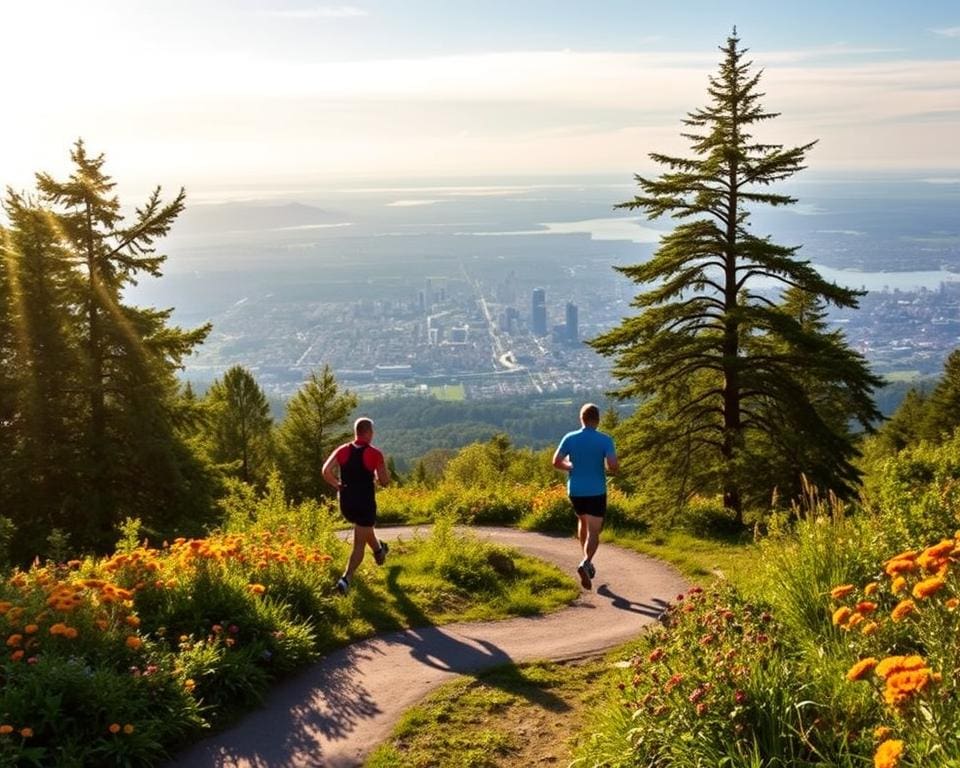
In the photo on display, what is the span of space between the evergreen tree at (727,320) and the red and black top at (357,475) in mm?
7734

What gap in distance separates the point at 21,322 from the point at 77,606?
499 inches

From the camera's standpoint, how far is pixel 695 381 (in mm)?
16656

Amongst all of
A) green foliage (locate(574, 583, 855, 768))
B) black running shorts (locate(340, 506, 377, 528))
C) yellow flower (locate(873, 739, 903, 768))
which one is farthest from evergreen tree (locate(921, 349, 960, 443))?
yellow flower (locate(873, 739, 903, 768))

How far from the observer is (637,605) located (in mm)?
9195

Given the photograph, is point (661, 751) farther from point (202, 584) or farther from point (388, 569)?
point (388, 569)

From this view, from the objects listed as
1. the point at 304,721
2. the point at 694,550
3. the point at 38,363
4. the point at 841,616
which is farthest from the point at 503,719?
the point at 38,363

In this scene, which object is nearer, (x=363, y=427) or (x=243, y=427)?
(x=363, y=427)

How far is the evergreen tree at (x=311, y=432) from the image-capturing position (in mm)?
40312

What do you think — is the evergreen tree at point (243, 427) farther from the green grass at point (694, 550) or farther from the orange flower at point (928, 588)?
the orange flower at point (928, 588)

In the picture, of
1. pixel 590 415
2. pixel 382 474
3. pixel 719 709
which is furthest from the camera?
pixel 590 415

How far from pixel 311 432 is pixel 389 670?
35.1 m

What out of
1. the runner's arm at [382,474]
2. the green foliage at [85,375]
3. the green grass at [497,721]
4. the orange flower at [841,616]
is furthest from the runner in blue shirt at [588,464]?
the green foliage at [85,375]

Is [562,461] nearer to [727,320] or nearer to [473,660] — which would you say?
[473,660]

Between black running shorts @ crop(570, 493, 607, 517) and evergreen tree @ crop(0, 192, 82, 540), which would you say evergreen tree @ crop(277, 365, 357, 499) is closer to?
evergreen tree @ crop(0, 192, 82, 540)
